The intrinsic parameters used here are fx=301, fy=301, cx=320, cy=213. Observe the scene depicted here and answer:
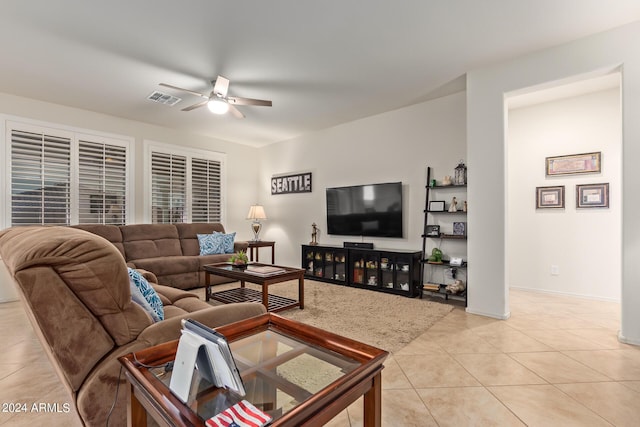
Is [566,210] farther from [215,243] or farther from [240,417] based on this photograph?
[215,243]

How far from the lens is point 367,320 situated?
3121mm

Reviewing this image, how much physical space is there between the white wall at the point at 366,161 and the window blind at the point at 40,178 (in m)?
3.43

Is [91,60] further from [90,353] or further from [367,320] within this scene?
[367,320]

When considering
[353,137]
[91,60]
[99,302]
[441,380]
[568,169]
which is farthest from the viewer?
[353,137]

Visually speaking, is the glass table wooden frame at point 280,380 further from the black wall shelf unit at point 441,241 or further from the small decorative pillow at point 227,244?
the small decorative pillow at point 227,244

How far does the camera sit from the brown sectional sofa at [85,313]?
3.66ft

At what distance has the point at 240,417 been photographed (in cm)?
81

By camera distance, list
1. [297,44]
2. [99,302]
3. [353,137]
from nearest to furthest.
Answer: [99,302] < [297,44] < [353,137]

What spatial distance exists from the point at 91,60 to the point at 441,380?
424 centimetres

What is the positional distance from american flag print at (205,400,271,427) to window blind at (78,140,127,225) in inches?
197

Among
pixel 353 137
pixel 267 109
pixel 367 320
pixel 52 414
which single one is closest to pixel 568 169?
pixel 353 137

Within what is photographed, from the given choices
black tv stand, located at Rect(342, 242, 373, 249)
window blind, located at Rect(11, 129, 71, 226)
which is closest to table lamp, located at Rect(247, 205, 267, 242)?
black tv stand, located at Rect(342, 242, 373, 249)

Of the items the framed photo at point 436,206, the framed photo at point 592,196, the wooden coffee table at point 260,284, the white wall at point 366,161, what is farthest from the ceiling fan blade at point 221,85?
the framed photo at point 592,196

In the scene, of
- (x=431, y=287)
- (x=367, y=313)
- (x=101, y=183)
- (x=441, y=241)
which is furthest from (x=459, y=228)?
(x=101, y=183)
